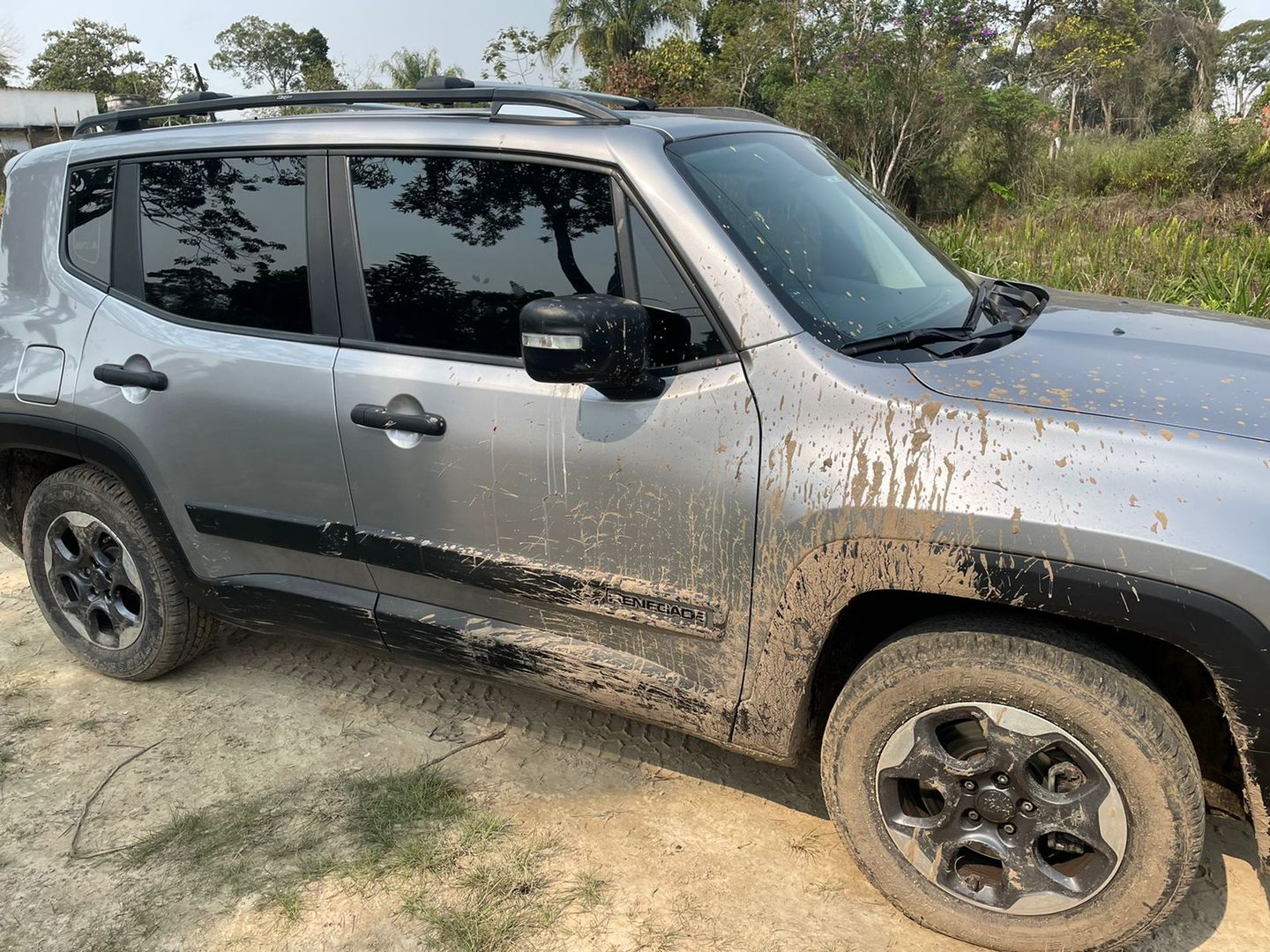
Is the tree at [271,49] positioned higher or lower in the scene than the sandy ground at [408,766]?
higher

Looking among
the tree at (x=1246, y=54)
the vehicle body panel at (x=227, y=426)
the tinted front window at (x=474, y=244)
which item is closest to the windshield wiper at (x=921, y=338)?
the tinted front window at (x=474, y=244)

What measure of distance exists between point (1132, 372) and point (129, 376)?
279cm

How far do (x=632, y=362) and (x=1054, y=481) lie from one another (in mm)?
898

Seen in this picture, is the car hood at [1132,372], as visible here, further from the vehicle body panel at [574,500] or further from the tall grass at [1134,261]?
Result: the tall grass at [1134,261]

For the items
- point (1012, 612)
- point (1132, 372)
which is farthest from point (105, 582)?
point (1132, 372)

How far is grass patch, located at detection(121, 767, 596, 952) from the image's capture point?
2283 mm

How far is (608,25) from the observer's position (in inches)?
1147

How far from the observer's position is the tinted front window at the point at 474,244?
2.32 m

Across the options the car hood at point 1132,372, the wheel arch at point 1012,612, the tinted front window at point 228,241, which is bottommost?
the wheel arch at point 1012,612

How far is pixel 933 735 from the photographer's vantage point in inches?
81.5

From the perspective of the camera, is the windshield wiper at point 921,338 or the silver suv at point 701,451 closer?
the silver suv at point 701,451

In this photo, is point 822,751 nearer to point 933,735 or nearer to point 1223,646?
point 933,735

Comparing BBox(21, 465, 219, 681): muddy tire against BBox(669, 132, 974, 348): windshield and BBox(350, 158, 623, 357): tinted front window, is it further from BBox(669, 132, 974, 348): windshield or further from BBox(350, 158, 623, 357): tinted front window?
BBox(669, 132, 974, 348): windshield

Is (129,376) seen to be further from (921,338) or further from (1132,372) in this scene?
(1132,372)
